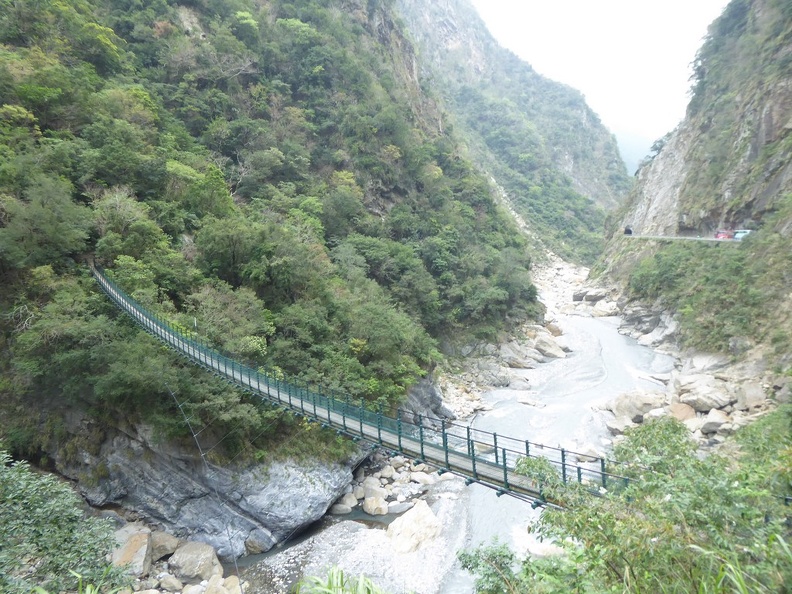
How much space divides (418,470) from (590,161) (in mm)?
78450

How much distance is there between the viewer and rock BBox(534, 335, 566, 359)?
73.7 ft

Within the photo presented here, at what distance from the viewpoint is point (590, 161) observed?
7544 cm

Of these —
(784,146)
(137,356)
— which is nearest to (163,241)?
(137,356)

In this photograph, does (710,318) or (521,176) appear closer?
(710,318)

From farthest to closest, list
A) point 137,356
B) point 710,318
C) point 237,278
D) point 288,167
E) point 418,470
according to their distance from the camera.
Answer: point 288,167 < point 710,318 < point 237,278 < point 418,470 < point 137,356

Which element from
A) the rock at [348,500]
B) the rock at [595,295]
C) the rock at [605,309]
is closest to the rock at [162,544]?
the rock at [348,500]

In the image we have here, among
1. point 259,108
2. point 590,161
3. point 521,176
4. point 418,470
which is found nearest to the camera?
point 418,470

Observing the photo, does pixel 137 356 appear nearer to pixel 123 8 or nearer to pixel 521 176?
pixel 123 8

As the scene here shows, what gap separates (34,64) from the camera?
13.8m

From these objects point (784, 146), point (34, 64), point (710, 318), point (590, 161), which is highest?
point (590, 161)

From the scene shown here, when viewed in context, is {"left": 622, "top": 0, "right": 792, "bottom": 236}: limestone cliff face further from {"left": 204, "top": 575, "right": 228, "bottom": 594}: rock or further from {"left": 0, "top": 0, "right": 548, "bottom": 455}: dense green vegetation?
{"left": 204, "top": 575, "right": 228, "bottom": 594}: rock

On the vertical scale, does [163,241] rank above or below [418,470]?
above

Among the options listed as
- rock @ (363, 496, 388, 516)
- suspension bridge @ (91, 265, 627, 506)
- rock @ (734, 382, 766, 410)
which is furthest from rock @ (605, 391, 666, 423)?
rock @ (363, 496, 388, 516)

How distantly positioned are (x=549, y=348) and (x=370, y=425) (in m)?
16.5
